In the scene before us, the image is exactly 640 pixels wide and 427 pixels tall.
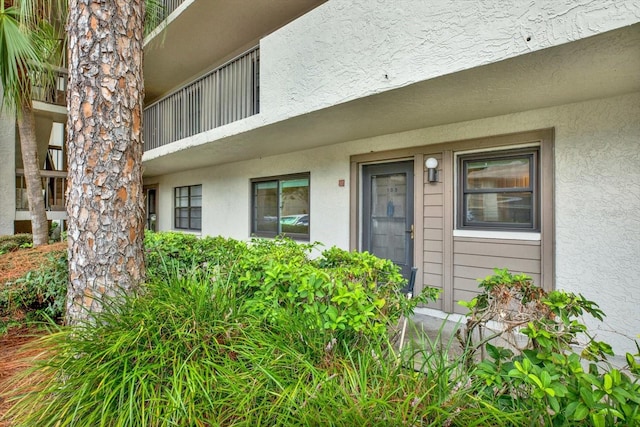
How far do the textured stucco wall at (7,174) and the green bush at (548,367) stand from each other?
10290 millimetres

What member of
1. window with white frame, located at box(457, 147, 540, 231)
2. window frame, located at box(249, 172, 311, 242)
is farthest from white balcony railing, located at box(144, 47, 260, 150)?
window with white frame, located at box(457, 147, 540, 231)

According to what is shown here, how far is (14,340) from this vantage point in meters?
3.03

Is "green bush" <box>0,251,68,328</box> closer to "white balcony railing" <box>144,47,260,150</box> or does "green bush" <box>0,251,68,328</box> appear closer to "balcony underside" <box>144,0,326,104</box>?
"white balcony railing" <box>144,47,260,150</box>

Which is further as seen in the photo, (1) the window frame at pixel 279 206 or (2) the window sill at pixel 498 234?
(1) the window frame at pixel 279 206

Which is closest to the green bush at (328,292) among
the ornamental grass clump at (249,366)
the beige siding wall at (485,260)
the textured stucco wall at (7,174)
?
the ornamental grass clump at (249,366)

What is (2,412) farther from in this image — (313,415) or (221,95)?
(221,95)

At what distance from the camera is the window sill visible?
3.96 metres

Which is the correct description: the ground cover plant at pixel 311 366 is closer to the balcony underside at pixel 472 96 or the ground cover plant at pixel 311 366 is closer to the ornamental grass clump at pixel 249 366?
the ornamental grass clump at pixel 249 366

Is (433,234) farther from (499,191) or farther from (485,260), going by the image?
(499,191)

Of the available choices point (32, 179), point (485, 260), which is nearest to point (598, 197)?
point (485, 260)

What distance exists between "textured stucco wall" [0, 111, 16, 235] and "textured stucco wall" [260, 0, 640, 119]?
7.43 metres

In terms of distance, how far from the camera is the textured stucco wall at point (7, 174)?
24.9 feet

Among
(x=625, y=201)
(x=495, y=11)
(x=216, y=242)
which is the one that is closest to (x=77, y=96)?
(x=216, y=242)

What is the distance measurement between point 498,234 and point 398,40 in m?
2.78
